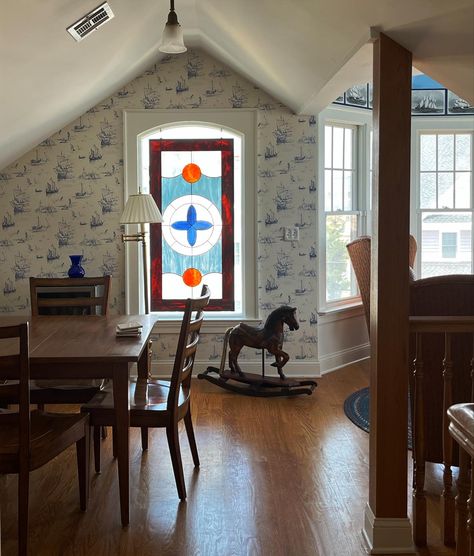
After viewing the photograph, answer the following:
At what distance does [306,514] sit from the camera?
10.9 ft

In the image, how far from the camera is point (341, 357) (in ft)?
21.4

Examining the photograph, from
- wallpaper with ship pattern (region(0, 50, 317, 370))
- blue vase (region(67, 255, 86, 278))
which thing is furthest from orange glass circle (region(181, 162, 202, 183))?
blue vase (region(67, 255, 86, 278))

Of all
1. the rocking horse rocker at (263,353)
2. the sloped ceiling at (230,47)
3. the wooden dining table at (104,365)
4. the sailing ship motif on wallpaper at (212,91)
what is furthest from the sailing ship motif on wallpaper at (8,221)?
the wooden dining table at (104,365)

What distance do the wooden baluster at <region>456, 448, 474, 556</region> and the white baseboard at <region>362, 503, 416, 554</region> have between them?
3.85 ft

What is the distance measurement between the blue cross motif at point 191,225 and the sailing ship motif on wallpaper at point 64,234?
2.80 ft

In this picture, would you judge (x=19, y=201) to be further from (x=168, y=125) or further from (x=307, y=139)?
(x=307, y=139)

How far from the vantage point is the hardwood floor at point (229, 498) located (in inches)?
120

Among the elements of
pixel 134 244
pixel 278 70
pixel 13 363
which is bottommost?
A: pixel 13 363

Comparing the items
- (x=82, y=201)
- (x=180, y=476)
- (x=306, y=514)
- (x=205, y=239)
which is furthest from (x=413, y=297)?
(x=82, y=201)

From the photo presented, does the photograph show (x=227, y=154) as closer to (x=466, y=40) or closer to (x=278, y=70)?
(x=278, y=70)

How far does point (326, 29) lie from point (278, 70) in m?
1.52

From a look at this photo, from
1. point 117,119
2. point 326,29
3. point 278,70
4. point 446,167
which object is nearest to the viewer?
point 326,29

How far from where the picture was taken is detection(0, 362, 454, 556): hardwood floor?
3039mm

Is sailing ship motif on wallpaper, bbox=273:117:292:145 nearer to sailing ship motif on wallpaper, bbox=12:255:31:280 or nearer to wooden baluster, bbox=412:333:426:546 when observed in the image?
sailing ship motif on wallpaper, bbox=12:255:31:280
